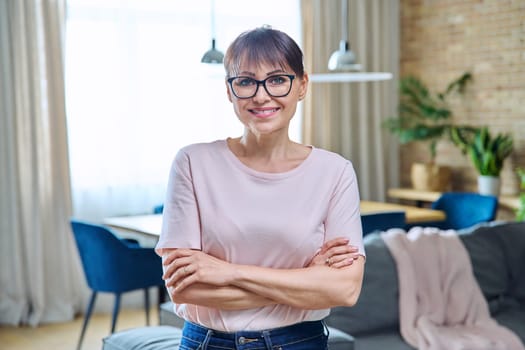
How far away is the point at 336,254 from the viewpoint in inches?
56.8

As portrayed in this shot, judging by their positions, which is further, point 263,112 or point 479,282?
point 479,282

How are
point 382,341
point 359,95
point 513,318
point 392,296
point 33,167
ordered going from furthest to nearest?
point 359,95 → point 33,167 → point 513,318 → point 392,296 → point 382,341

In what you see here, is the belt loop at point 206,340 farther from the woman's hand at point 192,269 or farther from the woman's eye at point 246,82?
the woman's eye at point 246,82

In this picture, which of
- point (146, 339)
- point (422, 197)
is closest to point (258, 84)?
point (146, 339)

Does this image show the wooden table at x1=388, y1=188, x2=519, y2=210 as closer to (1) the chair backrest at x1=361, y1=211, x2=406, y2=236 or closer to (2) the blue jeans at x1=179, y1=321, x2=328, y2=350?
(1) the chair backrest at x1=361, y1=211, x2=406, y2=236

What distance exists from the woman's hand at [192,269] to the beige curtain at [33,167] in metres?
3.87

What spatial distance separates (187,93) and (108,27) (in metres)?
0.74

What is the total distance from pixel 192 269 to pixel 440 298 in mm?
2039

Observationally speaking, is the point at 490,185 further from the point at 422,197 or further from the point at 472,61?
the point at 472,61

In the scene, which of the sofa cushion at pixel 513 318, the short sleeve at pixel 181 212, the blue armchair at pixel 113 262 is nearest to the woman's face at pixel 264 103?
the short sleeve at pixel 181 212

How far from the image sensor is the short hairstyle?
141cm

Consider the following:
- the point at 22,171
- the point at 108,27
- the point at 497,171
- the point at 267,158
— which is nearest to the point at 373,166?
the point at 497,171

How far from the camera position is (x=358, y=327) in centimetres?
302

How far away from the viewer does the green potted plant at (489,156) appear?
5523 mm
